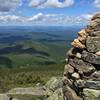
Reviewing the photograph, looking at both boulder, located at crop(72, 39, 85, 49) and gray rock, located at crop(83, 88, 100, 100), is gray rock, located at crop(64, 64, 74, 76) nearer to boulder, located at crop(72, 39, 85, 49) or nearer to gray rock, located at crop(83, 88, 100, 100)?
boulder, located at crop(72, 39, 85, 49)

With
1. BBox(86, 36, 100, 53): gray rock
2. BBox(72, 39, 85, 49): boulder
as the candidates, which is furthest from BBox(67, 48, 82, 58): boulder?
BBox(86, 36, 100, 53): gray rock

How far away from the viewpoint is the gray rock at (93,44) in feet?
119

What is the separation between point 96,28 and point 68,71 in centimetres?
690

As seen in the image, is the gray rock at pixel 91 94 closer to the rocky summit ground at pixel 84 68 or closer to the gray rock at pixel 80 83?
the rocky summit ground at pixel 84 68

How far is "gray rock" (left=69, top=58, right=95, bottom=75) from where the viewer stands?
36.2 m

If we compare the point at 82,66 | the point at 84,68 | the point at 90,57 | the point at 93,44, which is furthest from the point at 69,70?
the point at 93,44

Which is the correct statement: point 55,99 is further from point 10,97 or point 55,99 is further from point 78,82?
point 10,97

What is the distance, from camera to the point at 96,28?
37500 mm

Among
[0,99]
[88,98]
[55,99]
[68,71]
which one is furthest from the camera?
[0,99]

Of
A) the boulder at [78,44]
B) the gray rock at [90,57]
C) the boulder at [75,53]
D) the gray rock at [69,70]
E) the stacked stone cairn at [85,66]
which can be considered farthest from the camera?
the gray rock at [69,70]

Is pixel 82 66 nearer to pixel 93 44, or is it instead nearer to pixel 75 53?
pixel 93 44

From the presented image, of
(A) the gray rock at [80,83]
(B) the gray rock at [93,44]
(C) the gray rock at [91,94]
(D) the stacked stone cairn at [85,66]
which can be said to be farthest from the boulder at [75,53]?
(C) the gray rock at [91,94]

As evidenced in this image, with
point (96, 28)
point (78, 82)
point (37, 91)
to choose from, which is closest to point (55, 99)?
point (78, 82)

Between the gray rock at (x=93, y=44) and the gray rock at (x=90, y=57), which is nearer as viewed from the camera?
the gray rock at (x=90, y=57)
